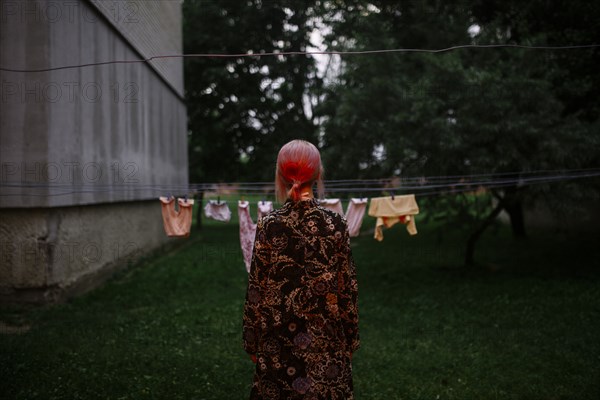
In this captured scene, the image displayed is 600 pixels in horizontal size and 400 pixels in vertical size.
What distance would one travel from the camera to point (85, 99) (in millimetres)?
7945

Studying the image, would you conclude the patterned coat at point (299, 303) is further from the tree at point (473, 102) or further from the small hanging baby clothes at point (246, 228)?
the tree at point (473, 102)

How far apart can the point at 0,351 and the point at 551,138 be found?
8003 millimetres

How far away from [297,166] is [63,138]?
5961mm

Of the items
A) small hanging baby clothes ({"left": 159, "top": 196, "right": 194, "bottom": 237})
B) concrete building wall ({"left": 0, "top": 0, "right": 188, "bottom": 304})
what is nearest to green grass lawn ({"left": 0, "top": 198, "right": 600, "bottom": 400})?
concrete building wall ({"left": 0, "top": 0, "right": 188, "bottom": 304})

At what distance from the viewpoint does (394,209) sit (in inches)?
253

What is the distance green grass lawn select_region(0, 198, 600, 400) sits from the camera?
470 centimetres

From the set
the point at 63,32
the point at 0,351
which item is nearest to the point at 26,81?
the point at 63,32

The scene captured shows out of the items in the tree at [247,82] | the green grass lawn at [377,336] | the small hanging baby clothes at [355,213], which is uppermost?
the tree at [247,82]

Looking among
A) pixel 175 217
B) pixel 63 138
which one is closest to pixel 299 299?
pixel 175 217

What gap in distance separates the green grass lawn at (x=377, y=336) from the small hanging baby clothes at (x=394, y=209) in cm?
151

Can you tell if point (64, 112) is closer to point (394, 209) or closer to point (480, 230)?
point (394, 209)

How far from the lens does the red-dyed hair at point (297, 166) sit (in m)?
2.56

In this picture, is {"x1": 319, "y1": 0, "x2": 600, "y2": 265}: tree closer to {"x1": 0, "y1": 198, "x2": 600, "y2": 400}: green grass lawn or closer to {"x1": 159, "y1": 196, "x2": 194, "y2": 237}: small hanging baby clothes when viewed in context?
{"x1": 0, "y1": 198, "x2": 600, "y2": 400}: green grass lawn

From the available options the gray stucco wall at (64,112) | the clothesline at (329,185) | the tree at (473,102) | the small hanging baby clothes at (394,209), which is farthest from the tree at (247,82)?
the small hanging baby clothes at (394,209)
